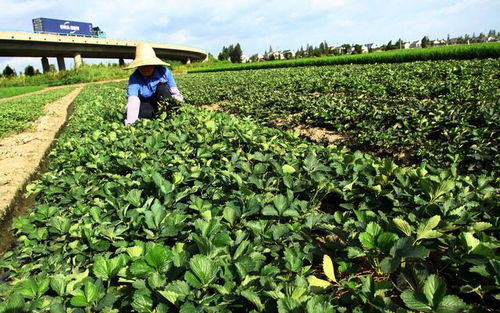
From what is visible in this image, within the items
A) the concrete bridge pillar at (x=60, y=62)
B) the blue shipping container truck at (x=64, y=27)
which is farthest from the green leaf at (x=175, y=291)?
the blue shipping container truck at (x=64, y=27)

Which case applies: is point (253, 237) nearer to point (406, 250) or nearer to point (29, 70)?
point (406, 250)

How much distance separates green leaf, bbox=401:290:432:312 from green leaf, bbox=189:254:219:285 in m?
0.58

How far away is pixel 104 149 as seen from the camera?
3.40 m

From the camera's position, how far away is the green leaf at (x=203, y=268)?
113 cm

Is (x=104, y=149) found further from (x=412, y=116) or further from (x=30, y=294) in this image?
(x=412, y=116)

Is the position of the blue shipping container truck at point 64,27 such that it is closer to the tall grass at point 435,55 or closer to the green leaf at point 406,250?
the tall grass at point 435,55

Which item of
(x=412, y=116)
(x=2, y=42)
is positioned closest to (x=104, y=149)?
(x=412, y=116)

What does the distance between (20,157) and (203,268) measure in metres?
7.06

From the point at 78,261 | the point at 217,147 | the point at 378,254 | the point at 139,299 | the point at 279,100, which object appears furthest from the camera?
the point at 279,100

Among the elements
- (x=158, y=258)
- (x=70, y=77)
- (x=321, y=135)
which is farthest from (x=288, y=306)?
(x=70, y=77)

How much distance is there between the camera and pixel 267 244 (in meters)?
1.47

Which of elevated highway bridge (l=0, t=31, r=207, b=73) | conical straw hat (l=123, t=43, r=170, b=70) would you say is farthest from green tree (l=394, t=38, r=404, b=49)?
conical straw hat (l=123, t=43, r=170, b=70)

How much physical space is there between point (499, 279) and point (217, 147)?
6.87 feet

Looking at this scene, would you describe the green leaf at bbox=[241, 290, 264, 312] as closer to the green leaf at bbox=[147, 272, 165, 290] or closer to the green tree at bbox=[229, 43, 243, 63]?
the green leaf at bbox=[147, 272, 165, 290]
